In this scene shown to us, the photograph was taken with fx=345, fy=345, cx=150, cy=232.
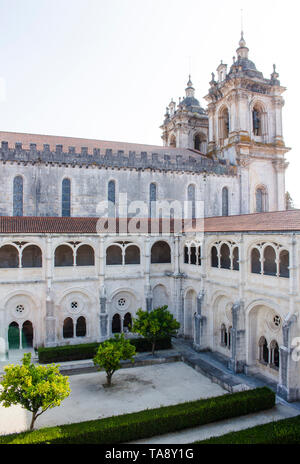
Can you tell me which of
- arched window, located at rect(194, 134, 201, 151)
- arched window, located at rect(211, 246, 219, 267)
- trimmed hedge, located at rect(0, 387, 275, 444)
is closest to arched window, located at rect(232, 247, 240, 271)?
arched window, located at rect(211, 246, 219, 267)

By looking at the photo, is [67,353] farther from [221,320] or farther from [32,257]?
[221,320]

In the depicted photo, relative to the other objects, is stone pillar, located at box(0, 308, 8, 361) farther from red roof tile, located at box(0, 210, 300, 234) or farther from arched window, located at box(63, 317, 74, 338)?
red roof tile, located at box(0, 210, 300, 234)

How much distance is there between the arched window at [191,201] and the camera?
35.3 m

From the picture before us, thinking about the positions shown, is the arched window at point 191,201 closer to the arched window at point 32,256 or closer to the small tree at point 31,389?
the arched window at point 32,256

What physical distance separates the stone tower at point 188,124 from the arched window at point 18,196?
947 inches

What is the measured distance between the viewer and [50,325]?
25266 mm

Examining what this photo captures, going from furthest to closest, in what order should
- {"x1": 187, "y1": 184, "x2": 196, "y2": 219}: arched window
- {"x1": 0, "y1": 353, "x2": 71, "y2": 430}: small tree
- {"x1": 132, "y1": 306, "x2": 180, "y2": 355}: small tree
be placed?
1. {"x1": 187, "y1": 184, "x2": 196, "y2": 219}: arched window
2. {"x1": 132, "y1": 306, "x2": 180, "y2": 355}: small tree
3. {"x1": 0, "y1": 353, "x2": 71, "y2": 430}: small tree

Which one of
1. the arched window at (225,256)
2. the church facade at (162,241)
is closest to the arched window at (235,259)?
the church facade at (162,241)

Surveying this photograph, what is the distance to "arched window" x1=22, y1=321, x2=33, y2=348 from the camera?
26033 millimetres

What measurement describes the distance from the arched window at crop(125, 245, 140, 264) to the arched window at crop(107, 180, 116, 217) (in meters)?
3.97

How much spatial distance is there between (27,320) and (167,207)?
648 inches

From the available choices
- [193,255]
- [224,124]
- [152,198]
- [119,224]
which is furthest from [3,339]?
[224,124]

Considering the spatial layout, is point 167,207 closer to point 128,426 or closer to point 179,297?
point 179,297

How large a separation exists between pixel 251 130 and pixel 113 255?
852 inches
